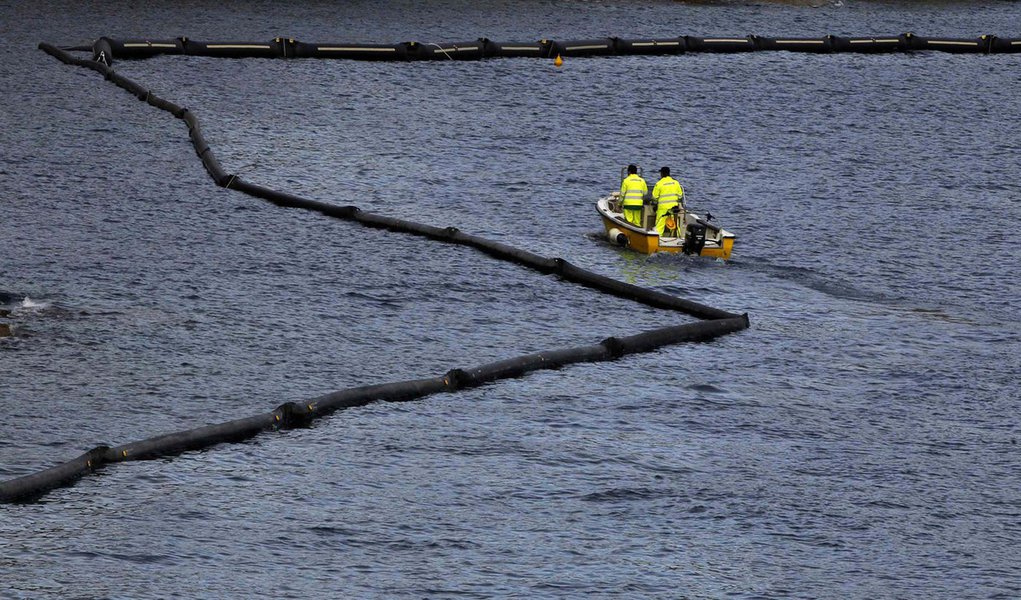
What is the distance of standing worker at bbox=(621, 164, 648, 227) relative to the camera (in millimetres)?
54188

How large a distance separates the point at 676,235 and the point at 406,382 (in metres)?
17.9

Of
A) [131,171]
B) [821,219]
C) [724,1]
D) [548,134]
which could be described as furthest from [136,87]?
[724,1]

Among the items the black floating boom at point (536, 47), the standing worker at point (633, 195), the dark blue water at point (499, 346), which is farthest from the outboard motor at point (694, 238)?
the black floating boom at point (536, 47)

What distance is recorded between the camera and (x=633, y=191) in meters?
54.3

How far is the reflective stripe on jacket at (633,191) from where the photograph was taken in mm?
54156

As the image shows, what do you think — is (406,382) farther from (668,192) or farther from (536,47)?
(536,47)

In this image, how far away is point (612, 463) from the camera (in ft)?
116

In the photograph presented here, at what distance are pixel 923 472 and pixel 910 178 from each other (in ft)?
117

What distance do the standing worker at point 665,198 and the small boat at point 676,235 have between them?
300 millimetres

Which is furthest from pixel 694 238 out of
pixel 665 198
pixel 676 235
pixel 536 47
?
pixel 536 47

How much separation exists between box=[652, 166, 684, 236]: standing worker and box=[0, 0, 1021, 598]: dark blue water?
1.39 metres

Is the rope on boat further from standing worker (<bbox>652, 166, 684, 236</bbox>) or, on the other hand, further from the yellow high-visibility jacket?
the yellow high-visibility jacket

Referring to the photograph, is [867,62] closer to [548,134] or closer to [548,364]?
[548,134]

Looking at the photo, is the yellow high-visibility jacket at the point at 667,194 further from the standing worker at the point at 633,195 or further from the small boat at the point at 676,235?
the standing worker at the point at 633,195
